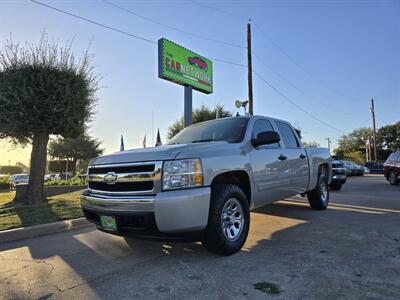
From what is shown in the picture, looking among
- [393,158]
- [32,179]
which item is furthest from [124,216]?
[393,158]

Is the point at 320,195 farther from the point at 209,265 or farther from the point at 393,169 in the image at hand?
→ the point at 393,169

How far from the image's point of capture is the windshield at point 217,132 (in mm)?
5074

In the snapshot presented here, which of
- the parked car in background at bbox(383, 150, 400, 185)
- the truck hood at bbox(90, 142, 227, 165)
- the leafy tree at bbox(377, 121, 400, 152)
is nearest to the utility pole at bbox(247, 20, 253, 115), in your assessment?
the parked car in background at bbox(383, 150, 400, 185)

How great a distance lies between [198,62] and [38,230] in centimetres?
1360

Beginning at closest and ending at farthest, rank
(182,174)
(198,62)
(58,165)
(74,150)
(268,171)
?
1. (182,174)
2. (268,171)
3. (198,62)
4. (74,150)
5. (58,165)

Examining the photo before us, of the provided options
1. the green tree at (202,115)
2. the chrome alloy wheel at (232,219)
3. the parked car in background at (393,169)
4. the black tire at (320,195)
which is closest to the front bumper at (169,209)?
the chrome alloy wheel at (232,219)

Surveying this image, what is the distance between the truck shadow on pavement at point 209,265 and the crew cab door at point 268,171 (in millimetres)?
621

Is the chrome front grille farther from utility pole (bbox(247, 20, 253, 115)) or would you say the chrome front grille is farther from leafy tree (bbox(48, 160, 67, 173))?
leafy tree (bbox(48, 160, 67, 173))

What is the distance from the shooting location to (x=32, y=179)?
10016 millimetres

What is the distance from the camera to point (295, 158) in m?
6.27

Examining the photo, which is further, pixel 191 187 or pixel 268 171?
pixel 268 171

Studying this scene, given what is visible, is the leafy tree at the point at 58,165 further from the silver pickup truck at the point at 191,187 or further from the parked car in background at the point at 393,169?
the silver pickup truck at the point at 191,187

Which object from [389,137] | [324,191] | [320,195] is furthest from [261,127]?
[389,137]

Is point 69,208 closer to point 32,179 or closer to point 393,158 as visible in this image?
point 32,179
